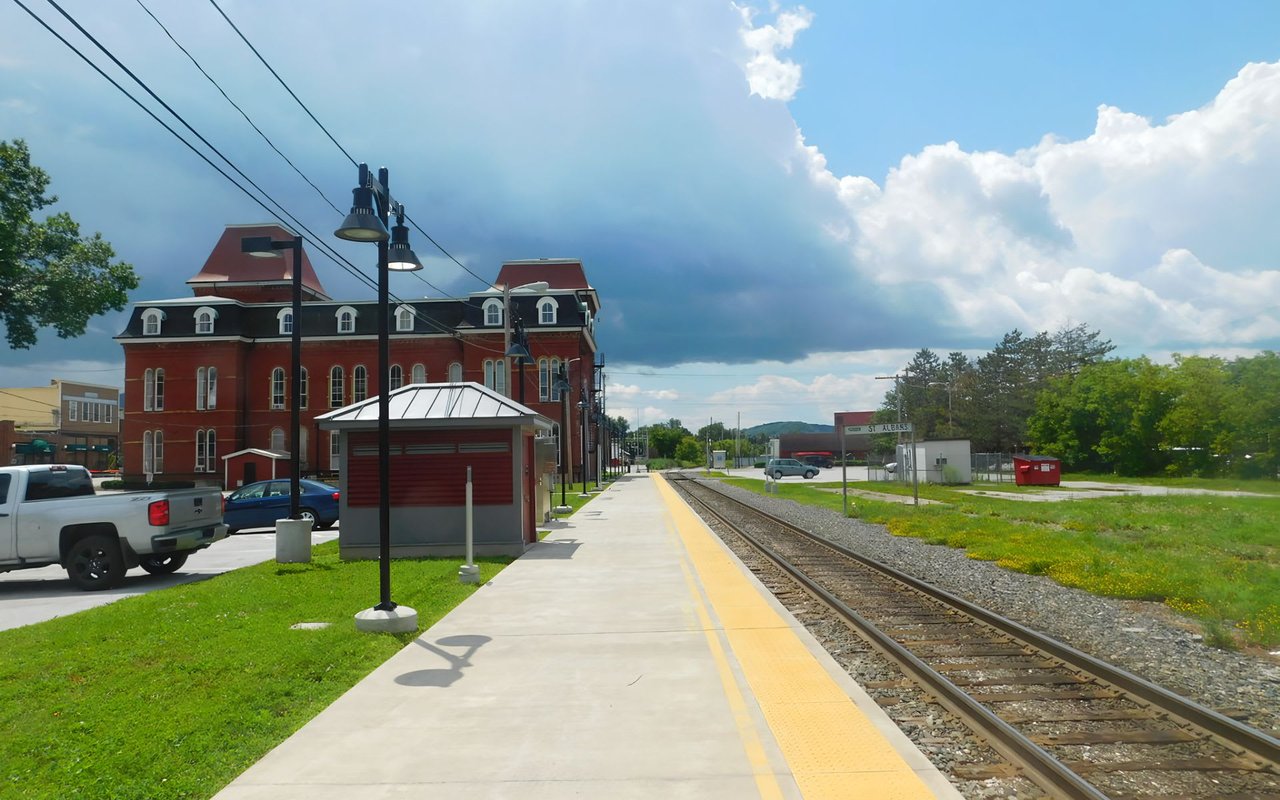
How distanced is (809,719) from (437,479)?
10973 mm

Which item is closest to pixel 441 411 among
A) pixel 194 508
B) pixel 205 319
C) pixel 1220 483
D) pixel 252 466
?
pixel 194 508

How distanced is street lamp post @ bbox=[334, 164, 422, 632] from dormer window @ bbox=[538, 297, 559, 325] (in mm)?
47073

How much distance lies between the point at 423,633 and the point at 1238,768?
7201 millimetres

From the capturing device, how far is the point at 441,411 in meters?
15.6

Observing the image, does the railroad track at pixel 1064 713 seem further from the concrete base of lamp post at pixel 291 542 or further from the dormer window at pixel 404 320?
the dormer window at pixel 404 320

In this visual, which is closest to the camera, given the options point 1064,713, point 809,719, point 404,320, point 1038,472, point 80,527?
point 809,719

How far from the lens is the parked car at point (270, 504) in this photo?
2242cm

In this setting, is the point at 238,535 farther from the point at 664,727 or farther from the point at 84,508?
the point at 664,727

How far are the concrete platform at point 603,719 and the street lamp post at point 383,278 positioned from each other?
62cm

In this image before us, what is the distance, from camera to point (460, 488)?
15.8m

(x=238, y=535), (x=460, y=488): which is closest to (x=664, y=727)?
(x=460, y=488)

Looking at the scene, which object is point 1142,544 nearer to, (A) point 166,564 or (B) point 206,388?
(A) point 166,564

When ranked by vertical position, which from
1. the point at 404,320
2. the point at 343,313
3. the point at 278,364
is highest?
the point at 343,313

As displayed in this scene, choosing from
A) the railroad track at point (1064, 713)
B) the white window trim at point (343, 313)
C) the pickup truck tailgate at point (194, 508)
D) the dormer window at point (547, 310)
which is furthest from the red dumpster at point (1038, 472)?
the white window trim at point (343, 313)
